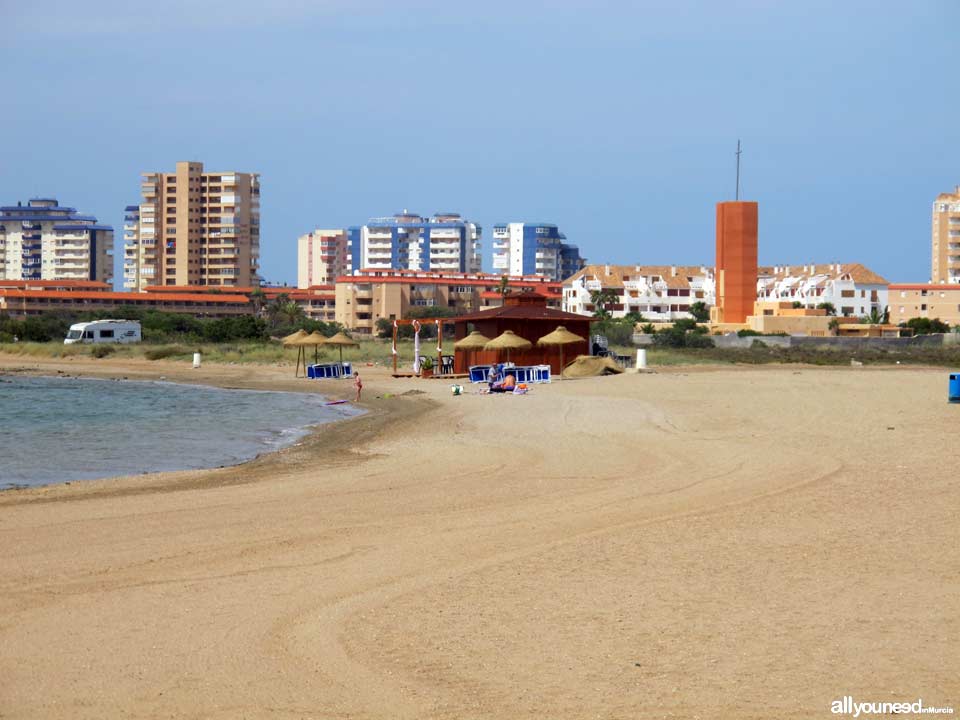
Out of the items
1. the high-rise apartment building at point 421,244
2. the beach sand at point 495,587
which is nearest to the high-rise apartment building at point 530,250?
the high-rise apartment building at point 421,244

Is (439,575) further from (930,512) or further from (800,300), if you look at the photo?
(800,300)

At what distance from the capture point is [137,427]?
75.7ft

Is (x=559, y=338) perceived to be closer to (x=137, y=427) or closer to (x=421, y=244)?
(x=137, y=427)

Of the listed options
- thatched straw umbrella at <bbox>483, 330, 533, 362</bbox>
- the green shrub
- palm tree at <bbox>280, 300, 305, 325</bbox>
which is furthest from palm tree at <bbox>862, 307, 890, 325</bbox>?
thatched straw umbrella at <bbox>483, 330, 533, 362</bbox>

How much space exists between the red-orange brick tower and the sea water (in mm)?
55619

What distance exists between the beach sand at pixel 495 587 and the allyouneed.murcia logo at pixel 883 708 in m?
0.08

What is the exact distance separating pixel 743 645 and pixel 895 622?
990mm

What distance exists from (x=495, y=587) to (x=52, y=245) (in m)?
172

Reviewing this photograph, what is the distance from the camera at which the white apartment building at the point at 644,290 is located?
344 ft

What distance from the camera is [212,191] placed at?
13562 centimetres

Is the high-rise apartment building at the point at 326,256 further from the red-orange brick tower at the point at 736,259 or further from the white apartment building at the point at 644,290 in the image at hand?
the red-orange brick tower at the point at 736,259

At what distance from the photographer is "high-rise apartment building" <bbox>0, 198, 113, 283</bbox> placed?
165750mm

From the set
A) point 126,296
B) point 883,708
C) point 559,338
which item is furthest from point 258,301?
point 883,708

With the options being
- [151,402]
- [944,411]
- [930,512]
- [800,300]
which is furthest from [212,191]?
[930,512]
